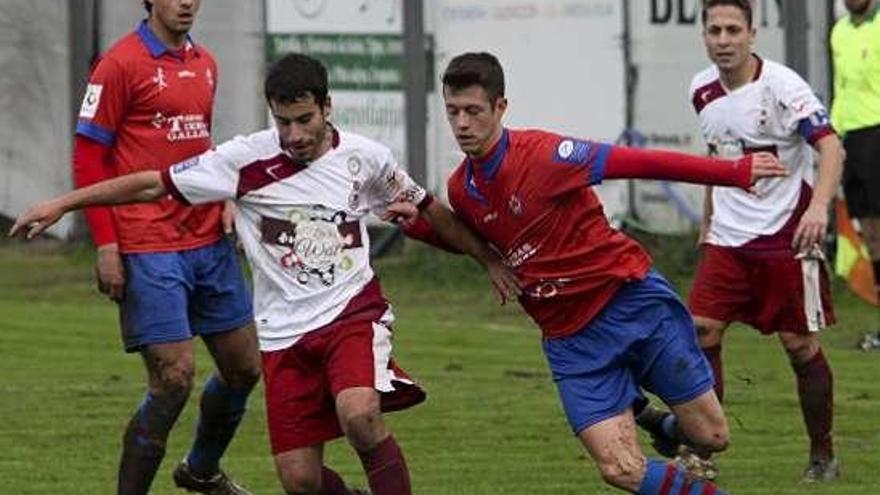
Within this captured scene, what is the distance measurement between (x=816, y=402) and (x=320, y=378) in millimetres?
3058

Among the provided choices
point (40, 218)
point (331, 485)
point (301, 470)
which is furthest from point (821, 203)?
point (40, 218)

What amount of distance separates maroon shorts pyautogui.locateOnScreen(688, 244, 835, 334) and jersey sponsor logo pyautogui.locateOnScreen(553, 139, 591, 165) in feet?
8.63

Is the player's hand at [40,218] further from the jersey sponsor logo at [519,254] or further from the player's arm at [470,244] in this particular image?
the jersey sponsor logo at [519,254]

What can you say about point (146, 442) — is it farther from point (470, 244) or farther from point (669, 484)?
point (669, 484)

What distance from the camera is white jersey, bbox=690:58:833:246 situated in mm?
12047

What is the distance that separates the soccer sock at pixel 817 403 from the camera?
1221 centimetres

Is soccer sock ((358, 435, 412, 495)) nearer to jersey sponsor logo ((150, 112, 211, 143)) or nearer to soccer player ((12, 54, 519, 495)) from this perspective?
soccer player ((12, 54, 519, 495))

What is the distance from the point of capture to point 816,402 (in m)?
12.2

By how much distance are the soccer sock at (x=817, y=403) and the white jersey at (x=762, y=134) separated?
659 millimetres

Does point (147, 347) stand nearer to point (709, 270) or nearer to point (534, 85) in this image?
point (709, 270)

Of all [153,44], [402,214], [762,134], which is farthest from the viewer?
[762,134]

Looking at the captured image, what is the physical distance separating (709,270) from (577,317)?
8.27 feet

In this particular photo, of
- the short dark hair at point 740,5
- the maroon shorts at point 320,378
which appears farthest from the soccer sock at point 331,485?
the short dark hair at point 740,5

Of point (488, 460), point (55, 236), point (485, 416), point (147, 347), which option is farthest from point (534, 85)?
point (147, 347)
